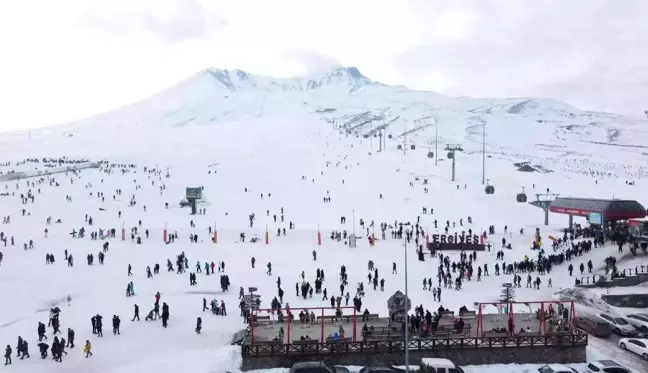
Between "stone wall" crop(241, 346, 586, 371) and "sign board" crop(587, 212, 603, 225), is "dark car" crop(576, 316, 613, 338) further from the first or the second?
"sign board" crop(587, 212, 603, 225)

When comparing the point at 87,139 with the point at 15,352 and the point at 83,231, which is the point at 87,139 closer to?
the point at 83,231

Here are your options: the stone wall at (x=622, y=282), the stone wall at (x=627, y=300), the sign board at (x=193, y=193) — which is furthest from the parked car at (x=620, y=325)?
the sign board at (x=193, y=193)

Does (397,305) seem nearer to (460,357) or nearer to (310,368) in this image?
(460,357)

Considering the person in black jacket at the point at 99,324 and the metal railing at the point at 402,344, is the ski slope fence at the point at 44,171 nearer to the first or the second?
the person in black jacket at the point at 99,324

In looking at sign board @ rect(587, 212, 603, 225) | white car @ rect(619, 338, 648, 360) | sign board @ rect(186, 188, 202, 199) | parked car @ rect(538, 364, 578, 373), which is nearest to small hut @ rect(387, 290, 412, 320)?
parked car @ rect(538, 364, 578, 373)

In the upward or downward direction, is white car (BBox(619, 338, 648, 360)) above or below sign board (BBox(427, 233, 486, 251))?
below

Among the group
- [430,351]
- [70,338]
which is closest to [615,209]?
[430,351]
